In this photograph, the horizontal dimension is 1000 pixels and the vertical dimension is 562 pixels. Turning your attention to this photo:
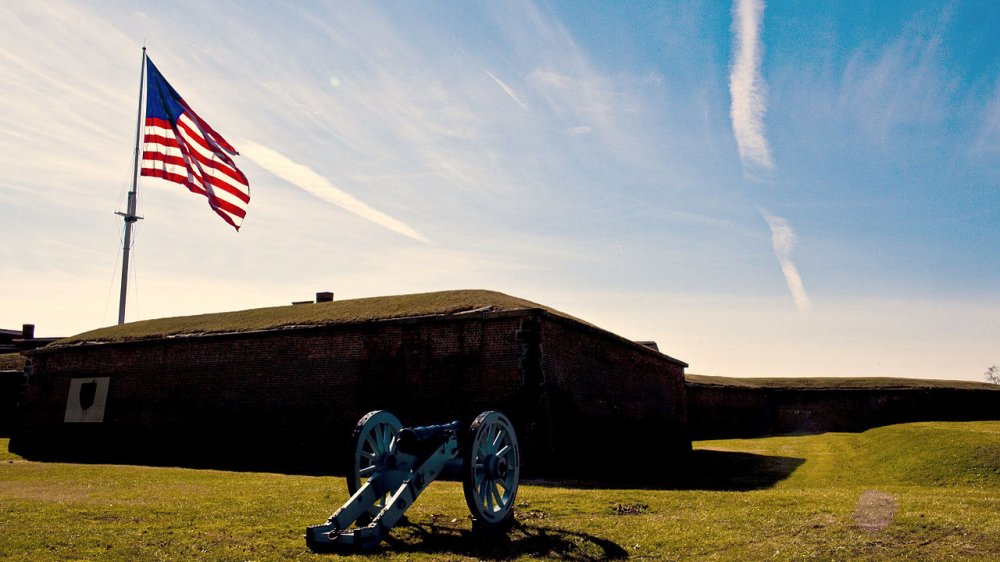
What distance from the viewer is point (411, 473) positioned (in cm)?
670

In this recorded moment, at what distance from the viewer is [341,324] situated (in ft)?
56.0

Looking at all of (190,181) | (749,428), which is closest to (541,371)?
(190,181)

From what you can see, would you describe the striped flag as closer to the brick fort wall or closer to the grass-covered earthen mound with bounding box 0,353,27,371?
the brick fort wall

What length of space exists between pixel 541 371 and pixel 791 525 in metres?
7.37

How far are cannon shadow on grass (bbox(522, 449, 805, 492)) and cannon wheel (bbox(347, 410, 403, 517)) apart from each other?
17.7ft

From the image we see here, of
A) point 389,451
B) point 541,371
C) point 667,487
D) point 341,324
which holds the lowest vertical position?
point 667,487

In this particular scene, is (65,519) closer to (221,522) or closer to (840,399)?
(221,522)

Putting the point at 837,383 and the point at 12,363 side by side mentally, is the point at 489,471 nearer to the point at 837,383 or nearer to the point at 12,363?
the point at 12,363

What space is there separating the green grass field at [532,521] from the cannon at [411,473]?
25 cm

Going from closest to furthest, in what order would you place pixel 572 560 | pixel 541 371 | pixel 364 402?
pixel 572 560, pixel 541 371, pixel 364 402

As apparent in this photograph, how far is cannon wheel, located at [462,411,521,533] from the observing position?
261 inches

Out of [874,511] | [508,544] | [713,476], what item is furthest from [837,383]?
[508,544]

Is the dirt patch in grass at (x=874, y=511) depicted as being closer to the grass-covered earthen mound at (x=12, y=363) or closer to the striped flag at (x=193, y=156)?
the striped flag at (x=193, y=156)

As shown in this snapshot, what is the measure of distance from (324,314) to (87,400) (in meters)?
8.40
